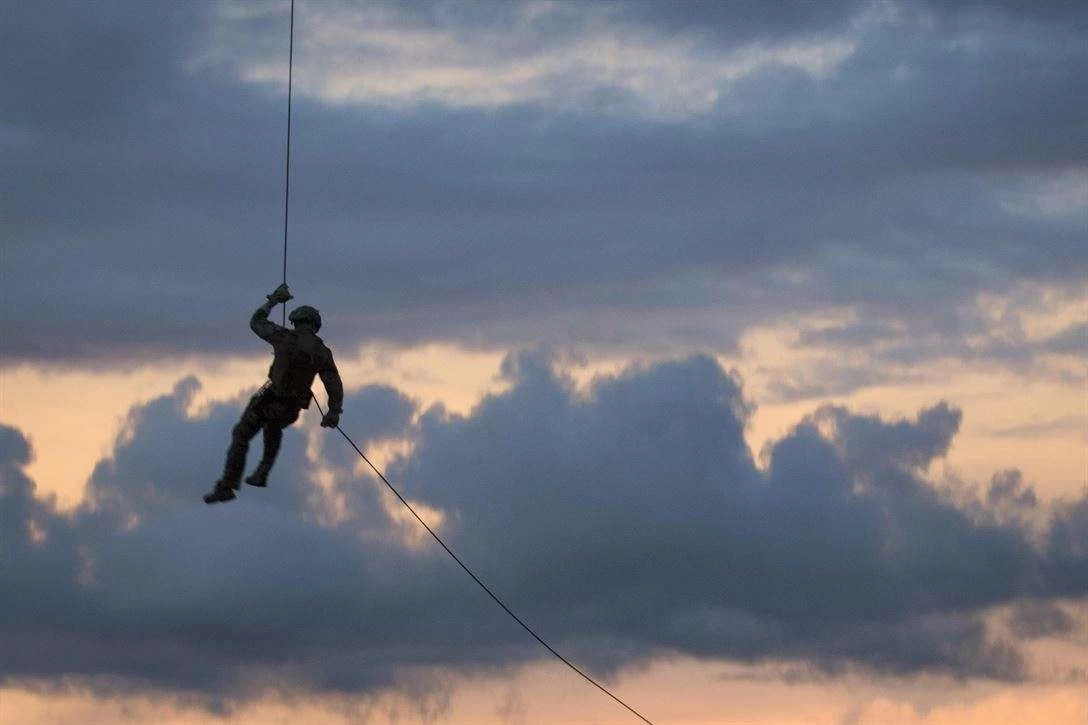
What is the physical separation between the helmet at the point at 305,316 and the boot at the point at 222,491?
3805 millimetres

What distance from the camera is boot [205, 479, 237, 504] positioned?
9288 cm

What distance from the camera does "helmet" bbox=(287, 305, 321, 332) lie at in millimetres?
92062

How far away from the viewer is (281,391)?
3634 inches

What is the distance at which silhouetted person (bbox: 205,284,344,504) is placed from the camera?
9188cm

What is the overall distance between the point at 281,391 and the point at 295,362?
784 millimetres

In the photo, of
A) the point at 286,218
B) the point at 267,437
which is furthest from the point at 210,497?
the point at 286,218

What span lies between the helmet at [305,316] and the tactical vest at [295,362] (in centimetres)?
25

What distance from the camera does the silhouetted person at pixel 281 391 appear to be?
9188cm

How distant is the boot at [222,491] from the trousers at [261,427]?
6 centimetres

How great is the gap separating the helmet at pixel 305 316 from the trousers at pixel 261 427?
1.59 meters

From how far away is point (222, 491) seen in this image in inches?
3659

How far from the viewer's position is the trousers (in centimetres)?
9256

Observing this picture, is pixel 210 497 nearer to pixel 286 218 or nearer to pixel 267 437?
pixel 267 437

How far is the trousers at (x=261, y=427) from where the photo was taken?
92562 mm
